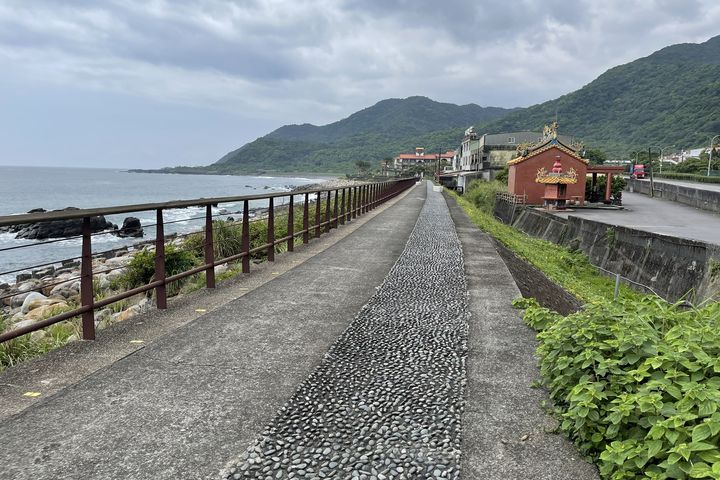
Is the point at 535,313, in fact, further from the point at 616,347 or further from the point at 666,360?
the point at 666,360

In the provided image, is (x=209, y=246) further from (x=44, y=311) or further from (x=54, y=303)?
(x=54, y=303)

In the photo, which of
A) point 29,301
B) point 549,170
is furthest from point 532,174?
point 29,301

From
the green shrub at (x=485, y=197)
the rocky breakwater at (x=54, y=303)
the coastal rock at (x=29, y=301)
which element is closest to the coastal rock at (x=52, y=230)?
the rocky breakwater at (x=54, y=303)

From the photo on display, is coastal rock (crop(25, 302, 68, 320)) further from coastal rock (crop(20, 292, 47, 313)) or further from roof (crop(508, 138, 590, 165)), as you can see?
roof (crop(508, 138, 590, 165))

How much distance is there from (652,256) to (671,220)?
12.6m

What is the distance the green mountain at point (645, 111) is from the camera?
131m

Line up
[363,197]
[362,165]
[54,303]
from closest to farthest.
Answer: [54,303] → [363,197] → [362,165]

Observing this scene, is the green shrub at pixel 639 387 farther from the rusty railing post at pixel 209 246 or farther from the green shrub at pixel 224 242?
the green shrub at pixel 224 242

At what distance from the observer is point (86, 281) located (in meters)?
4.32

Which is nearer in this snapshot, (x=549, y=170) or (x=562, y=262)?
(x=562, y=262)

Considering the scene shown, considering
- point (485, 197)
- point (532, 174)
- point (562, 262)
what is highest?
point (532, 174)

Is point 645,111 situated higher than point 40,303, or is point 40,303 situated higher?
point 645,111

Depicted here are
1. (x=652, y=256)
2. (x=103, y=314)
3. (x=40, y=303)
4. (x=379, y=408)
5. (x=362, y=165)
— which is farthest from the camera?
(x=362, y=165)

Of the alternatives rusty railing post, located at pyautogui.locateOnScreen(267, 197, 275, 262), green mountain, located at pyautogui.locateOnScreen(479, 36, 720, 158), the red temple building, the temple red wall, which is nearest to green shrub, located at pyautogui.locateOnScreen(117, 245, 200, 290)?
rusty railing post, located at pyautogui.locateOnScreen(267, 197, 275, 262)
